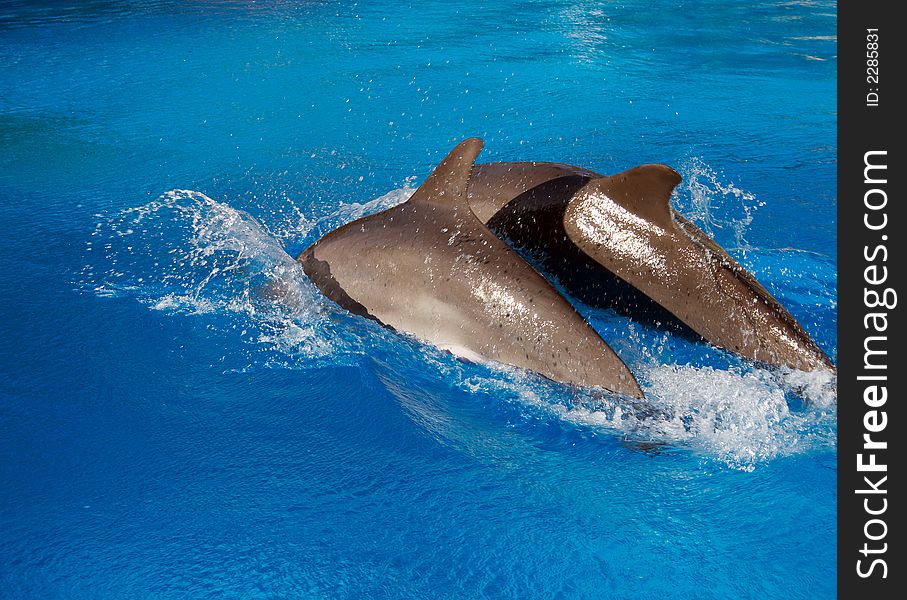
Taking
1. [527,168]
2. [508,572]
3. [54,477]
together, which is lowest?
[508,572]

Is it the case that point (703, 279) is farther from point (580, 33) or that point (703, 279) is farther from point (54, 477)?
point (580, 33)

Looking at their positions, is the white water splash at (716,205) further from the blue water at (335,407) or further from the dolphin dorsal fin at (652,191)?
the dolphin dorsal fin at (652,191)

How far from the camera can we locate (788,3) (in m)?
20.3

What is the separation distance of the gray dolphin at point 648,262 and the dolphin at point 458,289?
790mm

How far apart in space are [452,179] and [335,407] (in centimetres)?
174

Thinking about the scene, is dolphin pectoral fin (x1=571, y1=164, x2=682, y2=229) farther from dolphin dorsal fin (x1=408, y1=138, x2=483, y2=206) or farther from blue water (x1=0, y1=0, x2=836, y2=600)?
dolphin dorsal fin (x1=408, y1=138, x2=483, y2=206)

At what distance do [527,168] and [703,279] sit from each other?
1909 mm

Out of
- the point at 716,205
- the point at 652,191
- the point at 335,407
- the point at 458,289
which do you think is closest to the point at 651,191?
the point at 652,191

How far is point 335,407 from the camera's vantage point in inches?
199

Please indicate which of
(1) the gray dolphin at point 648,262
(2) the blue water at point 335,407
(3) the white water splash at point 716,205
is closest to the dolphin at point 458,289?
(2) the blue water at point 335,407

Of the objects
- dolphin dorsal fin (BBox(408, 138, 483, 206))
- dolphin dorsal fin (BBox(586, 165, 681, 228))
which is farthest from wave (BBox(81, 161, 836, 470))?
dolphin dorsal fin (BBox(408, 138, 483, 206))

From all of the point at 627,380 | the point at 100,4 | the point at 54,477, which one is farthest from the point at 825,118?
the point at 100,4

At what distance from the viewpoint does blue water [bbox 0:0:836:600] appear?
3.88 m

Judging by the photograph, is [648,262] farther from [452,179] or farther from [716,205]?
[716,205]
